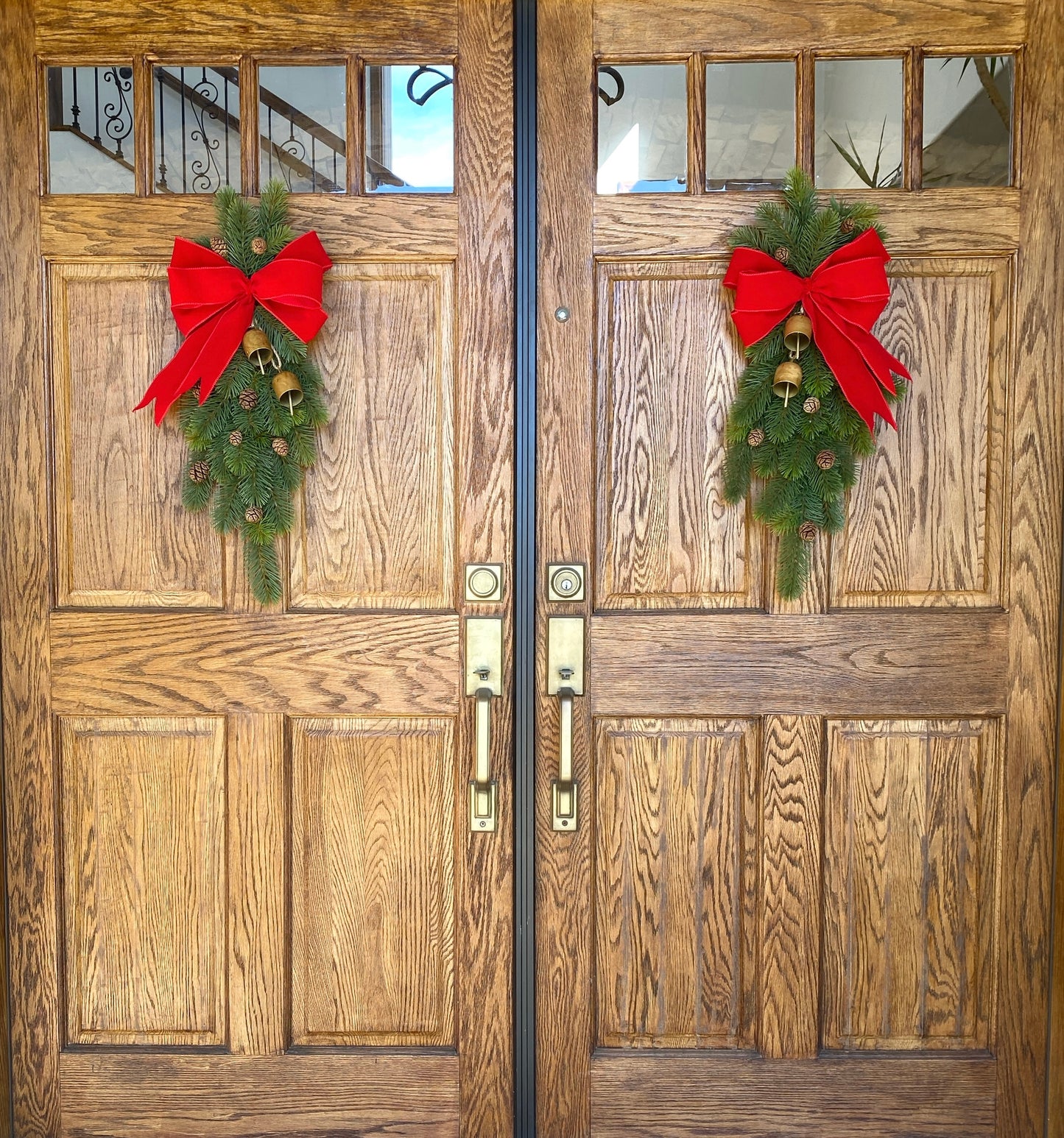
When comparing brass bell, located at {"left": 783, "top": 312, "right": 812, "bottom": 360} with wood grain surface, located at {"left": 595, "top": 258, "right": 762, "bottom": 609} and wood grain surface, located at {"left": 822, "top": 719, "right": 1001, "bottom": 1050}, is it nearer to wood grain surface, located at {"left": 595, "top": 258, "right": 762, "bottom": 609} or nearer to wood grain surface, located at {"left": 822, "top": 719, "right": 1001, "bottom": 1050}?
wood grain surface, located at {"left": 595, "top": 258, "right": 762, "bottom": 609}

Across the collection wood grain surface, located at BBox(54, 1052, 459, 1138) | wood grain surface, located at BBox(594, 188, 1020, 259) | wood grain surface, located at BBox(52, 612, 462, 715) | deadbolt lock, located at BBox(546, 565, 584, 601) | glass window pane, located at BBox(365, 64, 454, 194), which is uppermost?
glass window pane, located at BBox(365, 64, 454, 194)

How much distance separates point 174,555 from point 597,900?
1.00 metres

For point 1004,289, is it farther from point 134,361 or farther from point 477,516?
point 134,361

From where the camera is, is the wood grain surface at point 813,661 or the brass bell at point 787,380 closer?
the brass bell at point 787,380

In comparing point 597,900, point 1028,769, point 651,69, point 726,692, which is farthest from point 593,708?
point 651,69

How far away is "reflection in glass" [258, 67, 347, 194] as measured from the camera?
1.71 metres

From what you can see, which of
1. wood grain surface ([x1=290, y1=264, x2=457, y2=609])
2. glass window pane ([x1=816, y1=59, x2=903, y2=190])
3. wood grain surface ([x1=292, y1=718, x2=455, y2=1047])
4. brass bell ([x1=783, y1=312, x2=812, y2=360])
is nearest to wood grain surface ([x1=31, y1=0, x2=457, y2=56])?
wood grain surface ([x1=290, y1=264, x2=457, y2=609])

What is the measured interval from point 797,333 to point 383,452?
756 millimetres

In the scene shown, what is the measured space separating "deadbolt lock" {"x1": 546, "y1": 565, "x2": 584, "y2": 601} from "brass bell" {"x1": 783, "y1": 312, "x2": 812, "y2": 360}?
1.72ft

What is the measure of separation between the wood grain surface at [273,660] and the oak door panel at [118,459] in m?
0.06

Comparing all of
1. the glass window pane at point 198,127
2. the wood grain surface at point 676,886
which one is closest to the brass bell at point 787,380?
the wood grain surface at point 676,886

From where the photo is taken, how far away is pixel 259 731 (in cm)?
176

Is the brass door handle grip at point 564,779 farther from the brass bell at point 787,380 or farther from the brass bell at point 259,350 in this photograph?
the brass bell at point 259,350

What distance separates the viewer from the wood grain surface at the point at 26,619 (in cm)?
Answer: 172
